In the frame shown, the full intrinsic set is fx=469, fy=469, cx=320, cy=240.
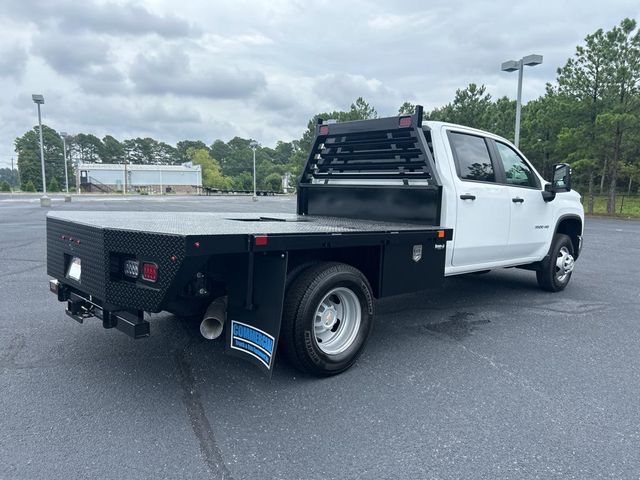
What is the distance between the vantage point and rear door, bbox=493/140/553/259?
5639 millimetres

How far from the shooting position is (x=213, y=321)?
11.0ft

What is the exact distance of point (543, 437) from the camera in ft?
9.30

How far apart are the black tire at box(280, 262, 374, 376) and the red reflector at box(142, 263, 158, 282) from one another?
0.94m

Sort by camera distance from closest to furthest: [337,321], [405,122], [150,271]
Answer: [150,271]
[337,321]
[405,122]

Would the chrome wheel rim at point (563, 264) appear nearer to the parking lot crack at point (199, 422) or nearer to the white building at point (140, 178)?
the parking lot crack at point (199, 422)

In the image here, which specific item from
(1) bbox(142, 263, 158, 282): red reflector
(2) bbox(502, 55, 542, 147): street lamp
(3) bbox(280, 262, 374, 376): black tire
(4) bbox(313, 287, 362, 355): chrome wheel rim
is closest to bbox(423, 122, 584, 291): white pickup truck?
(4) bbox(313, 287, 362, 355): chrome wheel rim

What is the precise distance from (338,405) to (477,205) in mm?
2829

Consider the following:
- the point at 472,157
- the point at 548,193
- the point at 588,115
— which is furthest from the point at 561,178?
the point at 588,115

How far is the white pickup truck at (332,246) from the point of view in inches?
118

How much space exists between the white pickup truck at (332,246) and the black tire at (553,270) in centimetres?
2

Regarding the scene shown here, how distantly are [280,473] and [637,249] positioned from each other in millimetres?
12525

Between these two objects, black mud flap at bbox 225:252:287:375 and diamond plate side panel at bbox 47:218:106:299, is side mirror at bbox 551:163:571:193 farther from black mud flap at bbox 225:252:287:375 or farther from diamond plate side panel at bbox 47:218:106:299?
diamond plate side panel at bbox 47:218:106:299

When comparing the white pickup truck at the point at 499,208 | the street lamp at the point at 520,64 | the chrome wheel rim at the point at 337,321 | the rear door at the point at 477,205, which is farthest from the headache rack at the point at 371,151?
the street lamp at the point at 520,64

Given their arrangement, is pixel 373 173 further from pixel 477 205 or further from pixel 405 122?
pixel 477 205
